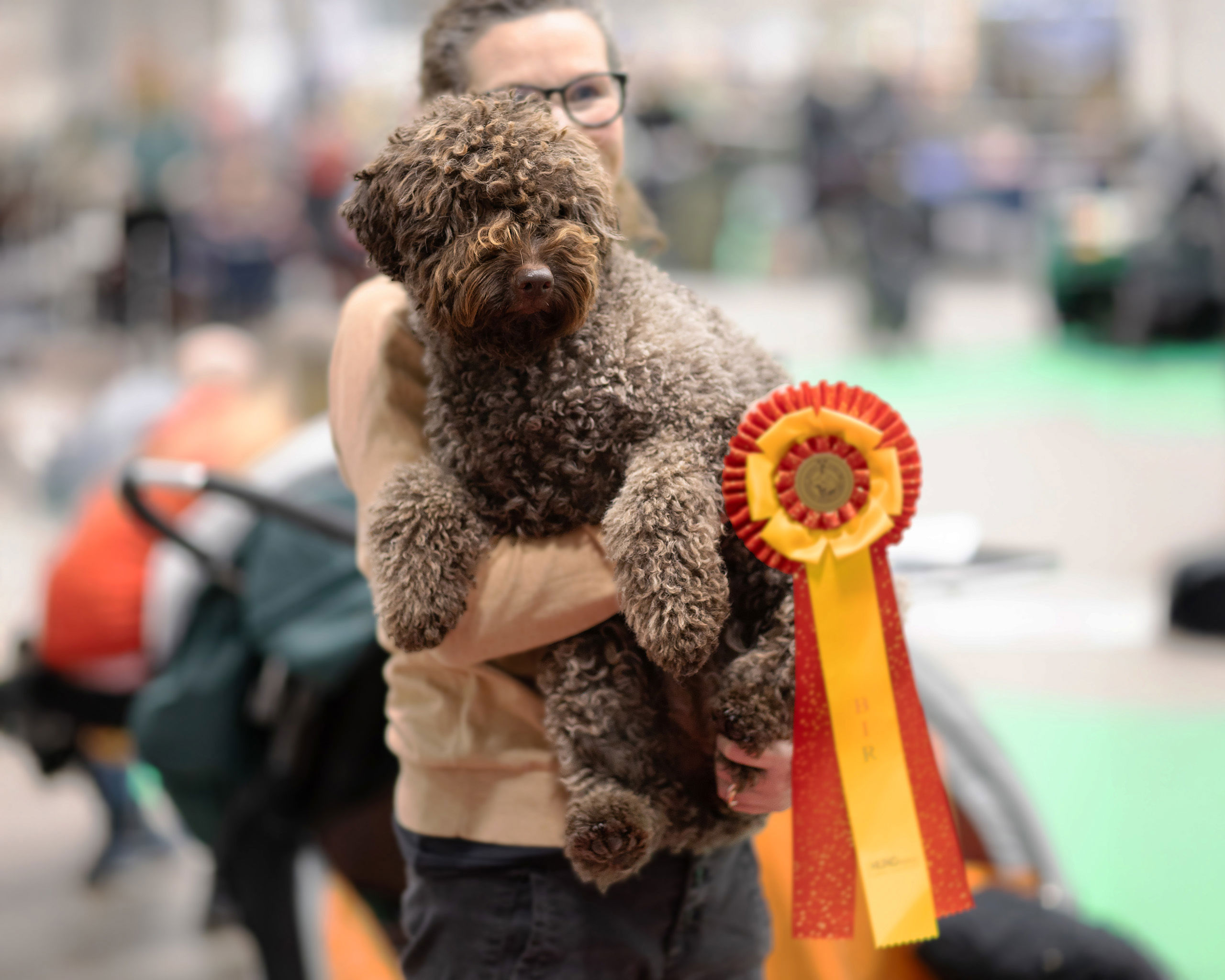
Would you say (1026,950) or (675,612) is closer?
(675,612)

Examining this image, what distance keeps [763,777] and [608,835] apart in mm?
151

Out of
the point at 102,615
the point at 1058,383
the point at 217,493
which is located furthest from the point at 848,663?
the point at 1058,383

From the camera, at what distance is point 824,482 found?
1095 mm

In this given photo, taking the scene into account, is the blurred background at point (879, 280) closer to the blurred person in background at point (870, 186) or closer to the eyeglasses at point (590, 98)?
the blurred person in background at point (870, 186)

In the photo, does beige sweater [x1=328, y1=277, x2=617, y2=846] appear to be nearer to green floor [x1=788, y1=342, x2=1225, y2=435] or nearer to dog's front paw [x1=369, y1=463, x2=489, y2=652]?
dog's front paw [x1=369, y1=463, x2=489, y2=652]

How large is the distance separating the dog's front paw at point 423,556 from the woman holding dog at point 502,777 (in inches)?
2.6

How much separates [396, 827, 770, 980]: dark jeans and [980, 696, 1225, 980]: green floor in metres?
1.38

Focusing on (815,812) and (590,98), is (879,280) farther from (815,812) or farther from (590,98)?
(815,812)

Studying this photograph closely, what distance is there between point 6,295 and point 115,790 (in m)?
8.28

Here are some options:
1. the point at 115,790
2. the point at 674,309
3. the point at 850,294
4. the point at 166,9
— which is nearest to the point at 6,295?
the point at 166,9

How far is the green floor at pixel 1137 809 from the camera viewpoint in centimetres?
262

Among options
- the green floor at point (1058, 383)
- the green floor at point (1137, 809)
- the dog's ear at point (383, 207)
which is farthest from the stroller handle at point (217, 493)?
the green floor at point (1058, 383)

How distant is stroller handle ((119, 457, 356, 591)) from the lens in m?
1.83

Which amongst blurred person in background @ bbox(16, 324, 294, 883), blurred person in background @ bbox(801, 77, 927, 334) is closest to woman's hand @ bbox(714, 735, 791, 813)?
blurred person in background @ bbox(16, 324, 294, 883)
